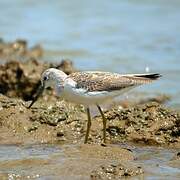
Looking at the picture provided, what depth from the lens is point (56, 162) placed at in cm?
646

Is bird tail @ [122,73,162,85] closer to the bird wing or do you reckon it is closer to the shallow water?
the bird wing

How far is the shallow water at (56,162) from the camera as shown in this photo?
621 cm

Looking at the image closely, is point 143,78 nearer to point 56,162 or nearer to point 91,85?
point 91,85

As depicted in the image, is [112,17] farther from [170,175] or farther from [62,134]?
[170,175]

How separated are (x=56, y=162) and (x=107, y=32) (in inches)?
431

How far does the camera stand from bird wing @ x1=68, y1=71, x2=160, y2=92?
288 inches

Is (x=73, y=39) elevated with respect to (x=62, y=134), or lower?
elevated

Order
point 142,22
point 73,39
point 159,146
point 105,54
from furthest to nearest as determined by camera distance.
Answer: point 142,22, point 73,39, point 105,54, point 159,146

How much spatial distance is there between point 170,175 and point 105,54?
8.98 m

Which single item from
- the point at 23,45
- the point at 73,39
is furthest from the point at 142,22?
the point at 23,45

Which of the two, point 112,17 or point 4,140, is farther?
point 112,17

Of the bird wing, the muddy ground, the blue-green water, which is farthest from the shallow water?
the blue-green water

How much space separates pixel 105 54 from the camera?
1510 cm

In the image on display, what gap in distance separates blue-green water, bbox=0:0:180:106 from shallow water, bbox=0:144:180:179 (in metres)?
4.24
